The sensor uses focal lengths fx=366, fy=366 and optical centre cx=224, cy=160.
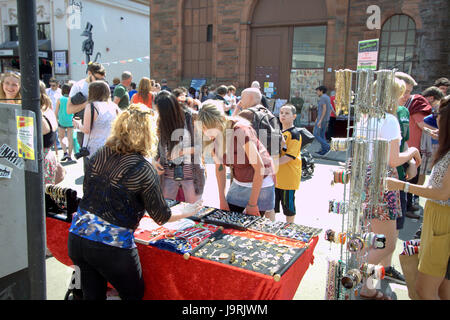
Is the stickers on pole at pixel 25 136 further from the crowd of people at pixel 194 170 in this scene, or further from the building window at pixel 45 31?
the building window at pixel 45 31

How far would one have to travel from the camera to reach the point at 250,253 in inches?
87.8

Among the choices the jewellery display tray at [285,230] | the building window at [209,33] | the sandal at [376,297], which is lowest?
the sandal at [376,297]

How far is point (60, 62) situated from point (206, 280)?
21.6 metres

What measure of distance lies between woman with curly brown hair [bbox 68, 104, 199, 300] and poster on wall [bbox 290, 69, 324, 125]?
1244cm

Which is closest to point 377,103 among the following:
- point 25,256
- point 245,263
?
point 245,263

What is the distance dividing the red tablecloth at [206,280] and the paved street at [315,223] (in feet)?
1.55

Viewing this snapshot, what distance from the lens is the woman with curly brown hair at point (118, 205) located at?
6.80ft

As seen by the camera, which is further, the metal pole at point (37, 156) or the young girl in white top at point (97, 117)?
the young girl in white top at point (97, 117)

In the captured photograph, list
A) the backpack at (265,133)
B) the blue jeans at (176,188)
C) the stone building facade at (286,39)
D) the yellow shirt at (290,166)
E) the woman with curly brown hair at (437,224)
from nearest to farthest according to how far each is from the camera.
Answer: the woman with curly brown hair at (437,224) → the blue jeans at (176,188) → the backpack at (265,133) → the yellow shirt at (290,166) → the stone building facade at (286,39)

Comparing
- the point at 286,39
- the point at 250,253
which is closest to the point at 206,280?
the point at 250,253

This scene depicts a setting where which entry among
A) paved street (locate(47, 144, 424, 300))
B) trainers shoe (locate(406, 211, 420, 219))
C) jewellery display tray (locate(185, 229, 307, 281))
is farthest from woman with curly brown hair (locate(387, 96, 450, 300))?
trainers shoe (locate(406, 211, 420, 219))

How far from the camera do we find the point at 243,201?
324cm

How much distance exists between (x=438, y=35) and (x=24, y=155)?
12.9m

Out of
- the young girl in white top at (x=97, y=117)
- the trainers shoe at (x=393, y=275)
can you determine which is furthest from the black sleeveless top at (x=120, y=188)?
the trainers shoe at (x=393, y=275)
